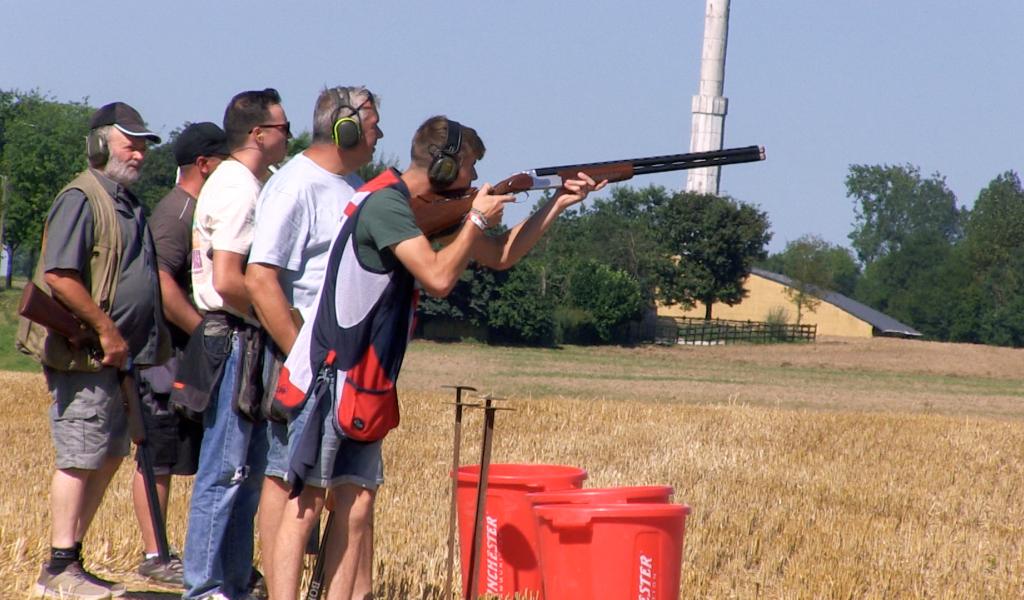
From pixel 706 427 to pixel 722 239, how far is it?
77828mm

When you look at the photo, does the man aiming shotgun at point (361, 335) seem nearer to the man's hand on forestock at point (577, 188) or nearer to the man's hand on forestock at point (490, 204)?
the man's hand on forestock at point (490, 204)

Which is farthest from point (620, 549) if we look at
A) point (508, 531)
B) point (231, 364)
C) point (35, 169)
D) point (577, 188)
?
point (35, 169)

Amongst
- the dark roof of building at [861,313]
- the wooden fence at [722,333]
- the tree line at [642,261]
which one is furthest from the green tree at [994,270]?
the wooden fence at [722,333]

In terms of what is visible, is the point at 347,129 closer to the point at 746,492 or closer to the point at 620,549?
the point at 620,549

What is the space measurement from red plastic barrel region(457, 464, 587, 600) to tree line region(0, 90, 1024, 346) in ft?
170

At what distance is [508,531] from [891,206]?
16359cm

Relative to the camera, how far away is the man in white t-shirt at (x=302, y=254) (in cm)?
470

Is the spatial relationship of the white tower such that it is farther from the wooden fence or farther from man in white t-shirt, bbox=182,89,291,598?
man in white t-shirt, bbox=182,89,291,598

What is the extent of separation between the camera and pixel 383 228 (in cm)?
439

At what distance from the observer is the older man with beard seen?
17.0 feet

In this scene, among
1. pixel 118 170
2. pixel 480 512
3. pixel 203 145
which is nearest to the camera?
pixel 480 512

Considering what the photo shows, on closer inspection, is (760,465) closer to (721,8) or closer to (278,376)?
(278,376)

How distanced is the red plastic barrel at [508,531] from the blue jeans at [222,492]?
105 cm

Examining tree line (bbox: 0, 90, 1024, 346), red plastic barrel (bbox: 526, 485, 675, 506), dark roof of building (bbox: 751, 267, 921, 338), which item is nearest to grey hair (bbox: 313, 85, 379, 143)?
red plastic barrel (bbox: 526, 485, 675, 506)
